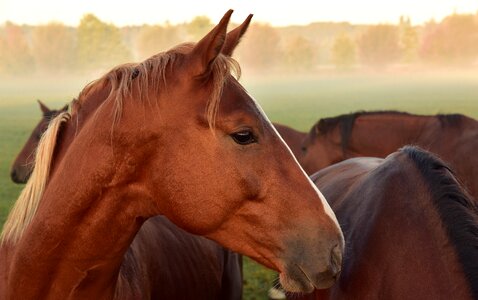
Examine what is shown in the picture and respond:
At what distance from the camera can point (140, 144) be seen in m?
2.15

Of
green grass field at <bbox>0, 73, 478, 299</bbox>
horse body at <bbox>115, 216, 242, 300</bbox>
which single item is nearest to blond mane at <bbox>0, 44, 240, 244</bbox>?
horse body at <bbox>115, 216, 242, 300</bbox>

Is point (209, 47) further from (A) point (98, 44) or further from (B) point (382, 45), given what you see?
(B) point (382, 45)

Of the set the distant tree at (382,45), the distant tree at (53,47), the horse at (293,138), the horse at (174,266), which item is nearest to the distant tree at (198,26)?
the distant tree at (53,47)

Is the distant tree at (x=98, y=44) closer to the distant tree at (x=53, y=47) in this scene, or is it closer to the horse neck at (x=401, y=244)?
the distant tree at (x=53, y=47)

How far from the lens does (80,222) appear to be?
2264 mm

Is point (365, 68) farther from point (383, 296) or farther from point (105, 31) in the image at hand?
point (383, 296)

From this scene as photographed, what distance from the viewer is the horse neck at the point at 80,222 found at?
221 cm

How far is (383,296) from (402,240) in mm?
263

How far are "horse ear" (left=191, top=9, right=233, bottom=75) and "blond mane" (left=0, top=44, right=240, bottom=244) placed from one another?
0.19ft

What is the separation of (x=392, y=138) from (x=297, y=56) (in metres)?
82.3

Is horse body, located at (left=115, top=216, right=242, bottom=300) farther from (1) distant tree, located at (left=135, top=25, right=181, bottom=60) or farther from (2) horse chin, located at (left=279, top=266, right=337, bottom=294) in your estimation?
(1) distant tree, located at (left=135, top=25, right=181, bottom=60)

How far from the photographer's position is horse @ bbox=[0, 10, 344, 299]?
209 centimetres

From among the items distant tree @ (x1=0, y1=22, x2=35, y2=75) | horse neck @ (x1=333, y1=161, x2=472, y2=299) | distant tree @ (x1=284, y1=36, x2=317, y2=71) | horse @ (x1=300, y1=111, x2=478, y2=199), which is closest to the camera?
horse neck @ (x1=333, y1=161, x2=472, y2=299)

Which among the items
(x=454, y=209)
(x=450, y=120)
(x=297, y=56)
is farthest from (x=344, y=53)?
(x=454, y=209)
